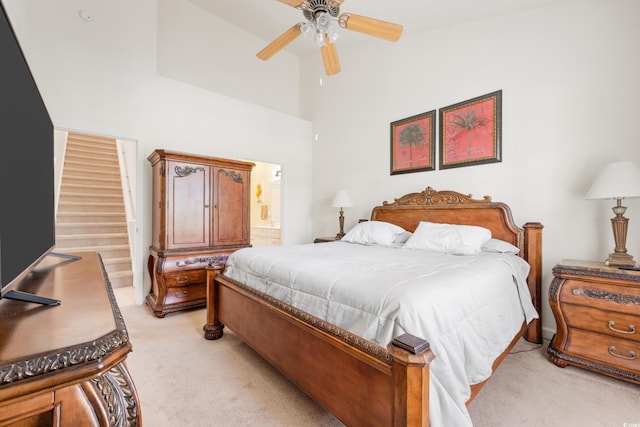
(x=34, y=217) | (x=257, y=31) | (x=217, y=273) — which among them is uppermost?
(x=257, y=31)

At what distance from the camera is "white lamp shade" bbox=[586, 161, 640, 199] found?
6.36 feet

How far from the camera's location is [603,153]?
2.35 metres

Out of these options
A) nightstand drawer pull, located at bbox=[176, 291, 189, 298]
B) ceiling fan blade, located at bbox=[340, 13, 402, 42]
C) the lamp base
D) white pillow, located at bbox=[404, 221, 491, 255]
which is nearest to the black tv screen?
ceiling fan blade, located at bbox=[340, 13, 402, 42]

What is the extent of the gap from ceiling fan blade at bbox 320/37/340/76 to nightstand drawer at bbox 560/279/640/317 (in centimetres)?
252

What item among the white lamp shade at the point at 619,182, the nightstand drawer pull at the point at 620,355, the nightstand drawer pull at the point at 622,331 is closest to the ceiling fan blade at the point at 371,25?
the white lamp shade at the point at 619,182

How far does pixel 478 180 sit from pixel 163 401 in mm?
3345

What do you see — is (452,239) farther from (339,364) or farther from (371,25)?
(371,25)

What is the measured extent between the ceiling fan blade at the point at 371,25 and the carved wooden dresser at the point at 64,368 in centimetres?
226

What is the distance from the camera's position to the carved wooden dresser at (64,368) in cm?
47

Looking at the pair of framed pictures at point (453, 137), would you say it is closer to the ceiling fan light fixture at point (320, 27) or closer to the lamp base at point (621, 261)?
the lamp base at point (621, 261)

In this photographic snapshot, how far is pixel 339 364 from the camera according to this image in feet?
4.39

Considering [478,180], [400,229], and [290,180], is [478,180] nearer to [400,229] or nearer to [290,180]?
[400,229]

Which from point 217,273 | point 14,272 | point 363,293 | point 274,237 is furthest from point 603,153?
point 274,237

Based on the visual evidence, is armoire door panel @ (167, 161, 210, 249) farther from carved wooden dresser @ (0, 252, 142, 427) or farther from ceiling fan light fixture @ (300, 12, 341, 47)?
carved wooden dresser @ (0, 252, 142, 427)
